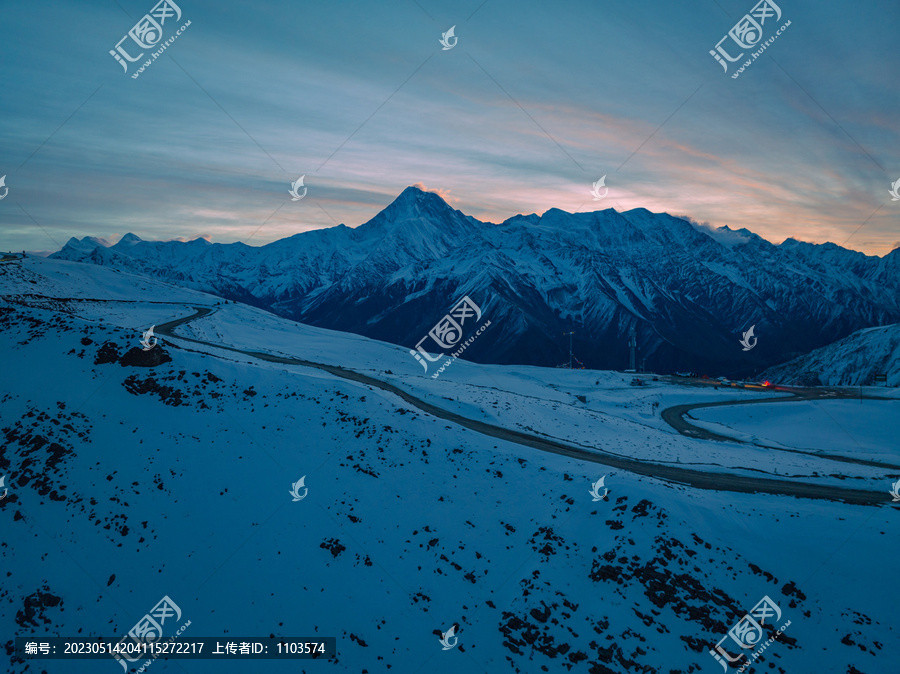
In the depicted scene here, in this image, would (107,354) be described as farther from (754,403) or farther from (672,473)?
(754,403)

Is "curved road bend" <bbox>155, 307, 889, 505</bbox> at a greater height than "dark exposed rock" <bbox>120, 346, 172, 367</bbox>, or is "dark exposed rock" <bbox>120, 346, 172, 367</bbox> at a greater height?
"dark exposed rock" <bbox>120, 346, 172, 367</bbox>

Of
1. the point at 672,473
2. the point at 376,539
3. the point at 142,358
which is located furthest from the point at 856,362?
the point at 142,358

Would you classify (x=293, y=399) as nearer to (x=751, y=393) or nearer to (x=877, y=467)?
(x=877, y=467)

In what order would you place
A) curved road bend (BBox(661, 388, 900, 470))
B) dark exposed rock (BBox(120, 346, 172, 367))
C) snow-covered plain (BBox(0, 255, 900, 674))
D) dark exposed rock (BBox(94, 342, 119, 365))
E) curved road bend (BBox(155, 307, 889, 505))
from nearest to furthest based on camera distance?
snow-covered plain (BBox(0, 255, 900, 674)), curved road bend (BBox(155, 307, 889, 505)), dark exposed rock (BBox(94, 342, 119, 365)), dark exposed rock (BBox(120, 346, 172, 367)), curved road bend (BBox(661, 388, 900, 470))

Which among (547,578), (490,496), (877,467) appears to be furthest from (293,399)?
(877,467)

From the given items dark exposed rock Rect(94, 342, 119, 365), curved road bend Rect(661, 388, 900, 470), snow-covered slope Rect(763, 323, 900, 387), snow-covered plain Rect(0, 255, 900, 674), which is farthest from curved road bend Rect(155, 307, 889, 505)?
snow-covered slope Rect(763, 323, 900, 387)

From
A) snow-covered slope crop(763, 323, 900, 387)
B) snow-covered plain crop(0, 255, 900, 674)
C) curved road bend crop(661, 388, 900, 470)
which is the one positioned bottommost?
snow-covered plain crop(0, 255, 900, 674)

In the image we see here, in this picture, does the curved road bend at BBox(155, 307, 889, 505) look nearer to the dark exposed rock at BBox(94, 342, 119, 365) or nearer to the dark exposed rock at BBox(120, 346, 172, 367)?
the dark exposed rock at BBox(120, 346, 172, 367)
